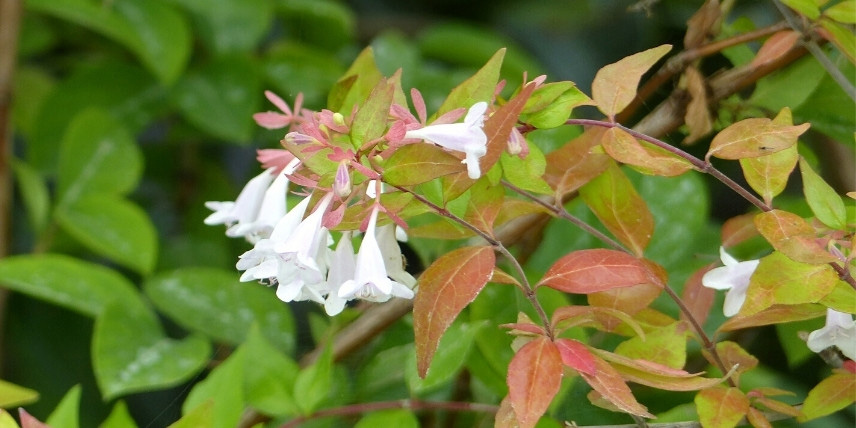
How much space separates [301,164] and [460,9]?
4.92ft

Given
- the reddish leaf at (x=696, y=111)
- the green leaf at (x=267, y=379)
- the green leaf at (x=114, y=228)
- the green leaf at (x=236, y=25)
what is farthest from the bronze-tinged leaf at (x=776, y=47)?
the green leaf at (x=236, y=25)

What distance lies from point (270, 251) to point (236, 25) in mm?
846

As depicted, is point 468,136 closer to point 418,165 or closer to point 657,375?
point 418,165

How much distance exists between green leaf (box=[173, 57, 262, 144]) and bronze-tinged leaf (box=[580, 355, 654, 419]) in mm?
762

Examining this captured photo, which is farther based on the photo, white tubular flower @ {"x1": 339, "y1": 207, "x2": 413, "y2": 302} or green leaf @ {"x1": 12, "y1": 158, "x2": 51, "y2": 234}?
green leaf @ {"x1": 12, "y1": 158, "x2": 51, "y2": 234}

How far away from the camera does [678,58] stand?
582mm

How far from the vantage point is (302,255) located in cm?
39

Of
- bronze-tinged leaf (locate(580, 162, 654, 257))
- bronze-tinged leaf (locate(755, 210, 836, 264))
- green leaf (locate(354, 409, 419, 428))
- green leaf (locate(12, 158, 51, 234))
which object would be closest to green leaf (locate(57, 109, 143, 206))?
green leaf (locate(12, 158, 51, 234))

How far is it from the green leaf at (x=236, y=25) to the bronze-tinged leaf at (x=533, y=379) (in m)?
0.83

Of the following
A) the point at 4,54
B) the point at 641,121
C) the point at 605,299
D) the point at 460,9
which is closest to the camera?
the point at 605,299

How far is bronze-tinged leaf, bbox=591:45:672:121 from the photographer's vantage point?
458mm

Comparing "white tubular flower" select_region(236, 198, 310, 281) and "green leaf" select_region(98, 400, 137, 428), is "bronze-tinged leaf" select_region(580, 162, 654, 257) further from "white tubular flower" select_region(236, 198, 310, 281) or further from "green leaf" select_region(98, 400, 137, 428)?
"green leaf" select_region(98, 400, 137, 428)

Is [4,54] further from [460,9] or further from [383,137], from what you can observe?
[460,9]

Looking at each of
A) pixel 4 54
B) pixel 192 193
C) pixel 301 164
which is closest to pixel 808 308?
pixel 301 164
